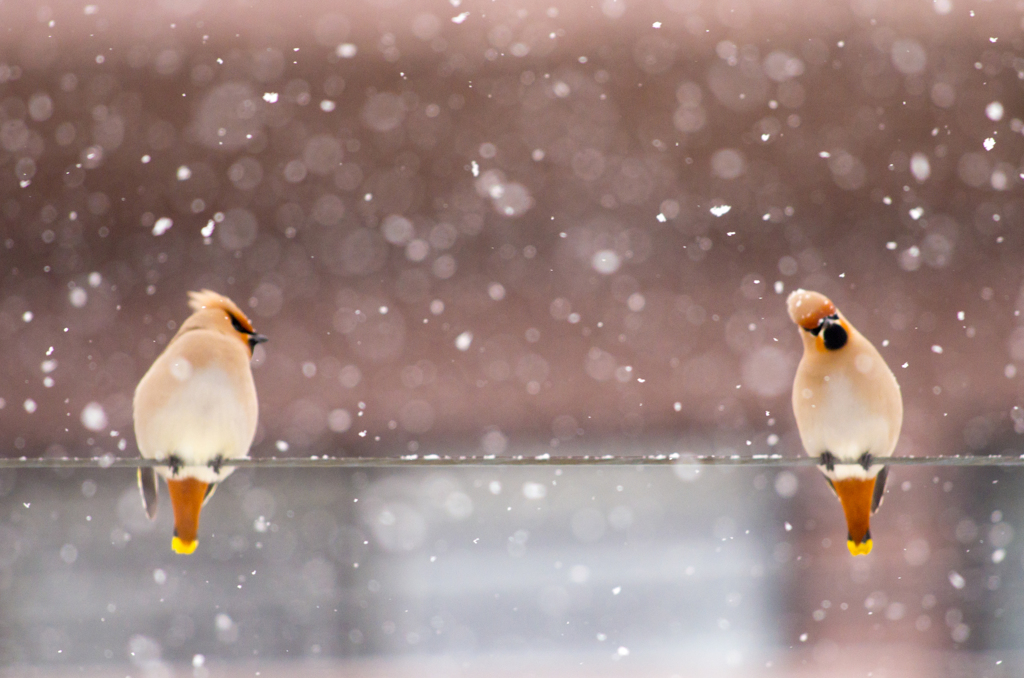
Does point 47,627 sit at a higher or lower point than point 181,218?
lower

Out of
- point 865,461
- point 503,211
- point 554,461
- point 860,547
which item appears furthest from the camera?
point 503,211

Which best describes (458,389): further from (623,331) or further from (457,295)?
(623,331)

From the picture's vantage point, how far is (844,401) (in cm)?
163

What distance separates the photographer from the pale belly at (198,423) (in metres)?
1.62

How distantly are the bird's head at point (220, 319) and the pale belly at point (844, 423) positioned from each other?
3.28ft

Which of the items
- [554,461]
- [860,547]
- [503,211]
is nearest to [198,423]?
[554,461]

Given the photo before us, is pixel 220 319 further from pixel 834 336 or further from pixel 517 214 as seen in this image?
pixel 517 214

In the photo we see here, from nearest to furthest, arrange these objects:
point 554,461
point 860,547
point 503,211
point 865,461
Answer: point 554,461, point 865,461, point 860,547, point 503,211

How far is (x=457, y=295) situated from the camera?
3.44m

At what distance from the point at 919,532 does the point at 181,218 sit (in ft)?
9.61

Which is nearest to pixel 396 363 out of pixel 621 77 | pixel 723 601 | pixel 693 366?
pixel 693 366

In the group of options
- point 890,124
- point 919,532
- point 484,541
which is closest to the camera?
point 890,124

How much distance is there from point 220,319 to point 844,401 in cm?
111

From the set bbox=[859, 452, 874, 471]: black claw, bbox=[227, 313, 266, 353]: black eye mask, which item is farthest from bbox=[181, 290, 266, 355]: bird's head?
bbox=[859, 452, 874, 471]: black claw
